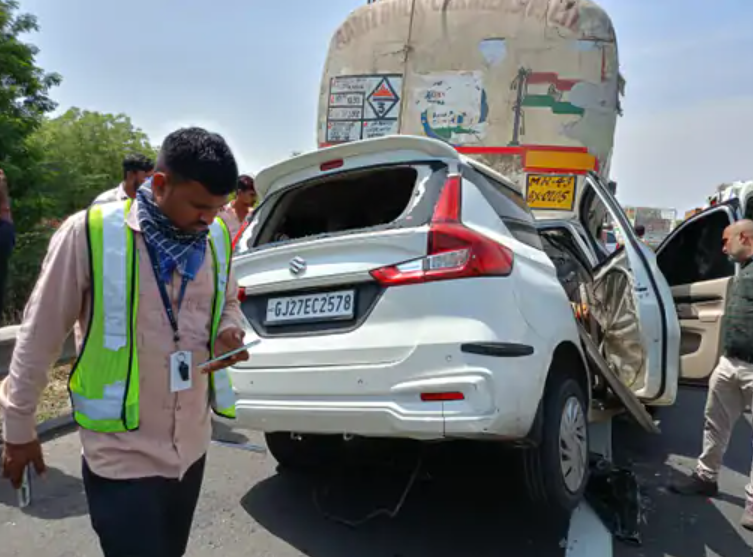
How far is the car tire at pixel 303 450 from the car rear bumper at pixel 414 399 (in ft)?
3.12

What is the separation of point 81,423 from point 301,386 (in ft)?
4.42

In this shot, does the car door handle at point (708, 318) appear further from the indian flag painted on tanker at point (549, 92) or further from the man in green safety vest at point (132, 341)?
the man in green safety vest at point (132, 341)

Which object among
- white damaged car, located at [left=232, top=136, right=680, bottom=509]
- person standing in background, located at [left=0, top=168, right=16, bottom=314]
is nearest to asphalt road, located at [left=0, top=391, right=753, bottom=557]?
white damaged car, located at [left=232, top=136, right=680, bottom=509]

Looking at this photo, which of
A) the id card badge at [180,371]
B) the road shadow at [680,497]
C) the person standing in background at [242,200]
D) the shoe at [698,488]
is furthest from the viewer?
the person standing in background at [242,200]

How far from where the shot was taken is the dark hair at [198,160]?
1.67 metres

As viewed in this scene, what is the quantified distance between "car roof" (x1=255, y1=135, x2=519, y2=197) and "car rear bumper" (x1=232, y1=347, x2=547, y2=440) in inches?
39.7

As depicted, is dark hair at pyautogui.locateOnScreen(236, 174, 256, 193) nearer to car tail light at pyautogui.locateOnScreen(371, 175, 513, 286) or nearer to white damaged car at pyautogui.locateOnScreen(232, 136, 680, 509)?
white damaged car at pyautogui.locateOnScreen(232, 136, 680, 509)

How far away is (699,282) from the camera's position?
5117 millimetres

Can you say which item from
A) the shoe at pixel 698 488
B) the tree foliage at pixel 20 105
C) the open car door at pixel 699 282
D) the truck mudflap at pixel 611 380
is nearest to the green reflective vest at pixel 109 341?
the truck mudflap at pixel 611 380

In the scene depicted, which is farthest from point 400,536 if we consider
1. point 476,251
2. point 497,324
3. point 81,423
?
point 81,423

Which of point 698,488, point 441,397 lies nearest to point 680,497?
point 698,488

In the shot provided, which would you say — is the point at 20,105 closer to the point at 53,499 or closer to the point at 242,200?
the point at 242,200

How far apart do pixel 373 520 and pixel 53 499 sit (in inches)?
72.1

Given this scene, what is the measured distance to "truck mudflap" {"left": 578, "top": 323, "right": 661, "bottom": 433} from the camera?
11.7 feet
